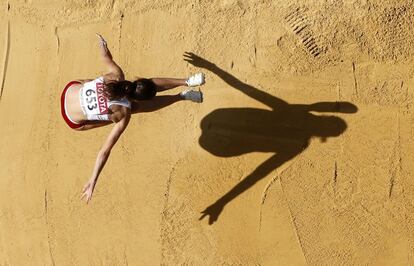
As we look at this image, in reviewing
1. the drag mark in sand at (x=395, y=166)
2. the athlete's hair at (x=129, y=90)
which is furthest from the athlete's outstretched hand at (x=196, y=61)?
the drag mark in sand at (x=395, y=166)

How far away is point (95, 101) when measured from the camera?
6.05m

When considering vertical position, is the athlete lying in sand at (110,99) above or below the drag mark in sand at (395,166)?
above

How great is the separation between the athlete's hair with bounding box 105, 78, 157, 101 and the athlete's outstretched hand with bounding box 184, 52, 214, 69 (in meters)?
1.11

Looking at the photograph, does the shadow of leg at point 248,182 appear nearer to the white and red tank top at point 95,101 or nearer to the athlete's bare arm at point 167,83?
the athlete's bare arm at point 167,83

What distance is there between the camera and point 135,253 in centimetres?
688

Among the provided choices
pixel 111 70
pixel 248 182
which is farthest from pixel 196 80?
pixel 248 182

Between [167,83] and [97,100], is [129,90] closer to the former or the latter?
[97,100]

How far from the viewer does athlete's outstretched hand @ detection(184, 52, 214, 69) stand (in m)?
6.85

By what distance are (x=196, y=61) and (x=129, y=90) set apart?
1.31 metres

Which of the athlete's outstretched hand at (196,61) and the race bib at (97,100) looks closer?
the race bib at (97,100)

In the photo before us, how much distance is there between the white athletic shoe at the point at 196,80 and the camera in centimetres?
622

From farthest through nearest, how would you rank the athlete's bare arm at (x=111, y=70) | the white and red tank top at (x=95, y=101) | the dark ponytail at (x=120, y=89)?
the athlete's bare arm at (x=111, y=70) → the white and red tank top at (x=95, y=101) → the dark ponytail at (x=120, y=89)

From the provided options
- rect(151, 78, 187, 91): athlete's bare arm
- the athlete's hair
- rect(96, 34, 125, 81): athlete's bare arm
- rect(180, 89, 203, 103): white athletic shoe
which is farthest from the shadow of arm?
the athlete's hair

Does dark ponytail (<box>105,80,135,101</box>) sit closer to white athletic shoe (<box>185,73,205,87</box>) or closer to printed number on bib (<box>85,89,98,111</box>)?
printed number on bib (<box>85,89,98,111</box>)
